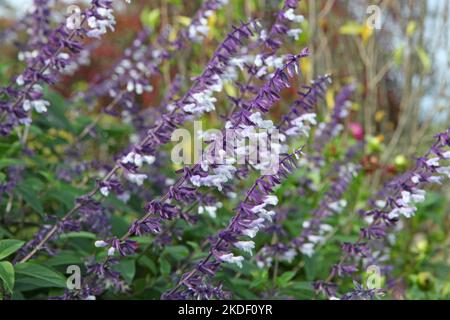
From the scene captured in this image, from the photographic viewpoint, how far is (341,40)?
22.4 ft

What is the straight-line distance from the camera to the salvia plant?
96.3 inches

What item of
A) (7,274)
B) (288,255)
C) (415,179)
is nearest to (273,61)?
(415,179)

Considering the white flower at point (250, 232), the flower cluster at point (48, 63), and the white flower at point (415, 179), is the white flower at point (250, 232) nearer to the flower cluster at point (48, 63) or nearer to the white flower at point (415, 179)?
the white flower at point (415, 179)

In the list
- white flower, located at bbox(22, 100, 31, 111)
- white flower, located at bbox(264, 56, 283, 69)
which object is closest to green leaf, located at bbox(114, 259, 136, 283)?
white flower, located at bbox(22, 100, 31, 111)

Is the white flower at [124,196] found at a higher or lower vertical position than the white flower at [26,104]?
lower

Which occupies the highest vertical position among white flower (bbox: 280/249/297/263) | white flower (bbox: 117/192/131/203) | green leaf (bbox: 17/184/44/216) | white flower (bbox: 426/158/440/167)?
white flower (bbox: 117/192/131/203)

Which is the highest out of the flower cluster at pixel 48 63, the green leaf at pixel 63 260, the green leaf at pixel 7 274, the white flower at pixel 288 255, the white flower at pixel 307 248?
the flower cluster at pixel 48 63

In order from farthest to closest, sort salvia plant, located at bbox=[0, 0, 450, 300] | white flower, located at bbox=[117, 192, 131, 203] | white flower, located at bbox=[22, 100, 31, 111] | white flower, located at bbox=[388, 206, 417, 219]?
1. white flower, located at bbox=[117, 192, 131, 203]
2. white flower, located at bbox=[22, 100, 31, 111]
3. white flower, located at bbox=[388, 206, 417, 219]
4. salvia plant, located at bbox=[0, 0, 450, 300]

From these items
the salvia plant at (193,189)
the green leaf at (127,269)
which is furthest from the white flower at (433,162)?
the green leaf at (127,269)

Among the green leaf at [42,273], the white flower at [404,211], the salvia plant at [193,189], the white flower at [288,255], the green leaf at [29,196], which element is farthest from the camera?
the white flower at [288,255]

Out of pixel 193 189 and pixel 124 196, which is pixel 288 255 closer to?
pixel 124 196

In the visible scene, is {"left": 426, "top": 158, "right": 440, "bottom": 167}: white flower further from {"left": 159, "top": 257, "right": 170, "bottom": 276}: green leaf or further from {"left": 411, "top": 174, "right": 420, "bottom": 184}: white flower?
{"left": 159, "top": 257, "right": 170, "bottom": 276}: green leaf

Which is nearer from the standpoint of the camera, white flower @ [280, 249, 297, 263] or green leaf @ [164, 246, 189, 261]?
green leaf @ [164, 246, 189, 261]

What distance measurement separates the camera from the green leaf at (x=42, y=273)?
2590mm
